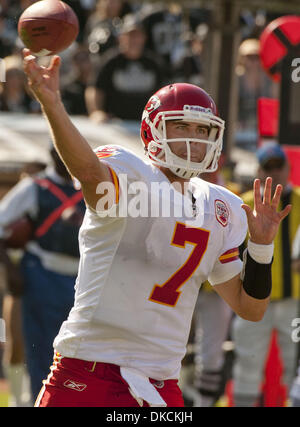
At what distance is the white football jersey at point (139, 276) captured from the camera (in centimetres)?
352

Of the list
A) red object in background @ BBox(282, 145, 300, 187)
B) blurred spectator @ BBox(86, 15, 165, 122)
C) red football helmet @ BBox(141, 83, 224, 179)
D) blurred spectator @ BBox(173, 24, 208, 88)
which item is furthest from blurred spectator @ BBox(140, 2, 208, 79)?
red football helmet @ BBox(141, 83, 224, 179)

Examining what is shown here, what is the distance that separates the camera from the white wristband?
369 cm

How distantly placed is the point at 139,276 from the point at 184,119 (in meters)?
0.65

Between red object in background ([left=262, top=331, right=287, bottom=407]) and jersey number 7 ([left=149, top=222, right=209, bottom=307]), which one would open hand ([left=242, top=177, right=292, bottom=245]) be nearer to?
→ jersey number 7 ([left=149, top=222, right=209, bottom=307])

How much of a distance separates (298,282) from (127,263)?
11.1 ft

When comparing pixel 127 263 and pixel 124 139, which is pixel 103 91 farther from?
pixel 127 263

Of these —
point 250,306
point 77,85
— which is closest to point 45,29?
point 250,306

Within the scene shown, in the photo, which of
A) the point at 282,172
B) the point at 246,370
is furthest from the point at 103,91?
the point at 246,370

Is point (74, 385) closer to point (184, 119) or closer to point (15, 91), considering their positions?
point (184, 119)

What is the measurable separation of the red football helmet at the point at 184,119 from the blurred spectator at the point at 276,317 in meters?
2.93

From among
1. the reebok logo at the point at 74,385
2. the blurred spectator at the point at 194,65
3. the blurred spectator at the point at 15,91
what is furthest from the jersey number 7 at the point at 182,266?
the blurred spectator at the point at 194,65

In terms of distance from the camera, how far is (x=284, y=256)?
6.72 m

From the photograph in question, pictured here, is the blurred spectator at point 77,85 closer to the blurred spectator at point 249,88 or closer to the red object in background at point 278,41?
the blurred spectator at point 249,88

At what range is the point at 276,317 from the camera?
21.9 ft
